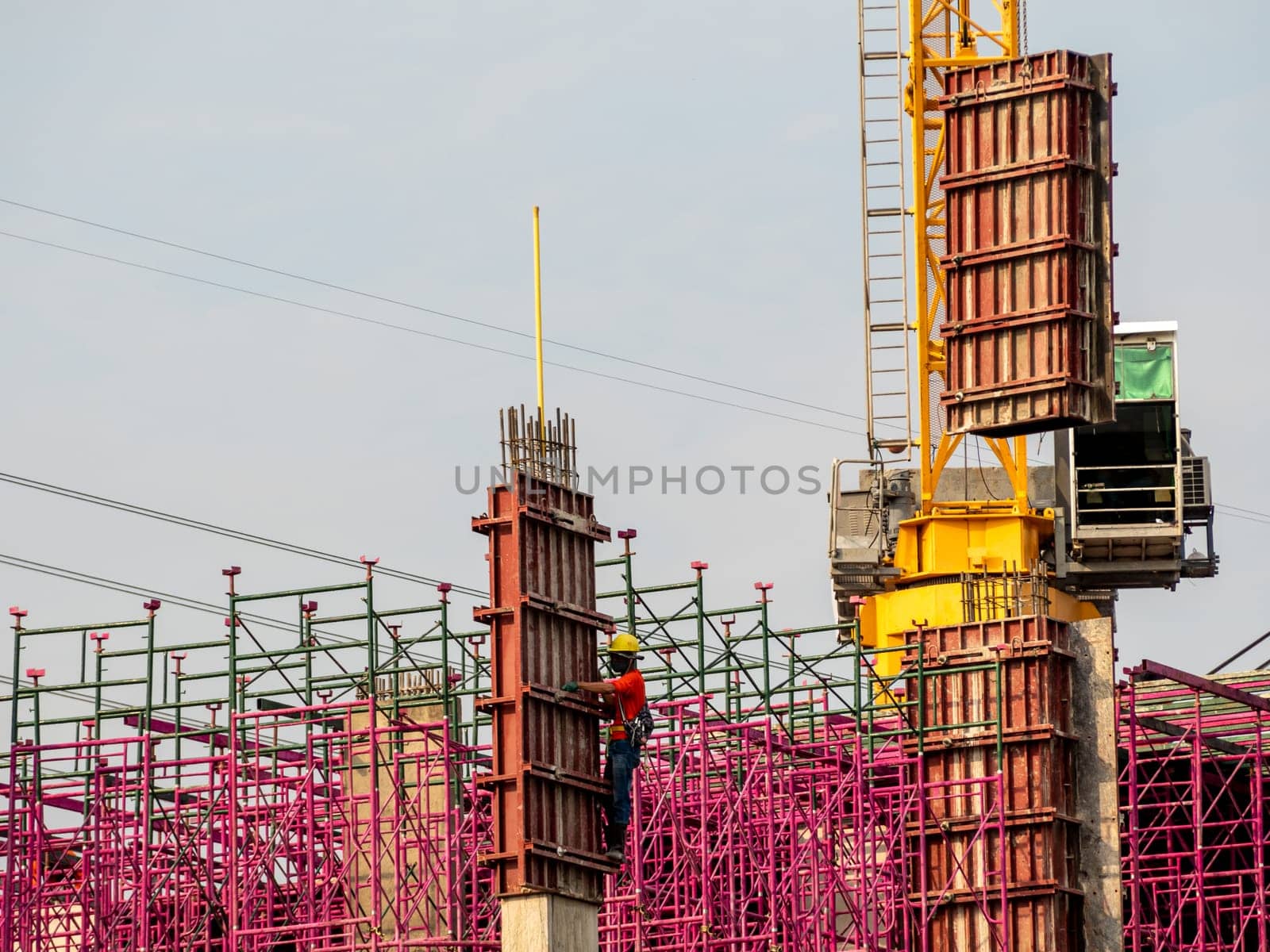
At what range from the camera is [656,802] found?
3953 centimetres

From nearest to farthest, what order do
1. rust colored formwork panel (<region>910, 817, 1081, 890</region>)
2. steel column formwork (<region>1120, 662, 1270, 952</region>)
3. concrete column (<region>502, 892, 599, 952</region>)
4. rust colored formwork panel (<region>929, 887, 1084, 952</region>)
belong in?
concrete column (<region>502, 892, 599, 952</region>), rust colored formwork panel (<region>929, 887, 1084, 952</region>), rust colored formwork panel (<region>910, 817, 1081, 890</region>), steel column formwork (<region>1120, 662, 1270, 952</region>)

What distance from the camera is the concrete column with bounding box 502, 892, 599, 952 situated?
93.9ft

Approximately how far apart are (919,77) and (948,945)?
19.6 m

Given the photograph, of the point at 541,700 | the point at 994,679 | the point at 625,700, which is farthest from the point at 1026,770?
the point at 541,700

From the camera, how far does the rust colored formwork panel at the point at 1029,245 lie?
37.6m

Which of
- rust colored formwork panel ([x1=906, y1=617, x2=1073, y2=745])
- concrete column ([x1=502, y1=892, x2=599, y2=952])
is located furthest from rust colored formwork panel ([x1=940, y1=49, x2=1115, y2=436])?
concrete column ([x1=502, y1=892, x2=599, y2=952])

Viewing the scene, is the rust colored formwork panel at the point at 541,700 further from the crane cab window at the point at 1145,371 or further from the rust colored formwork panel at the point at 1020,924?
the crane cab window at the point at 1145,371

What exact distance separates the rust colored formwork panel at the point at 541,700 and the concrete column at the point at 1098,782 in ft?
41.6

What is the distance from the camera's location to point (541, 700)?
2917 centimetres

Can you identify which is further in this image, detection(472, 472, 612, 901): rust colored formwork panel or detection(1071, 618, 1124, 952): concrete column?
detection(1071, 618, 1124, 952): concrete column

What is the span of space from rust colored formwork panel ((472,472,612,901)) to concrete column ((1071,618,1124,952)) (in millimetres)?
12682

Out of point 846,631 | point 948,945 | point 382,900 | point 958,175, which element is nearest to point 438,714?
point 382,900

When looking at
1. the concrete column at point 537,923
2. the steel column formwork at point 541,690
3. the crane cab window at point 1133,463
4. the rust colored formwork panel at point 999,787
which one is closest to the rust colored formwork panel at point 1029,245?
the rust colored formwork panel at point 999,787

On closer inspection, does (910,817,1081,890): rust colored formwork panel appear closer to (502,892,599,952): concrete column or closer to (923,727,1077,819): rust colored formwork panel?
(923,727,1077,819): rust colored formwork panel
